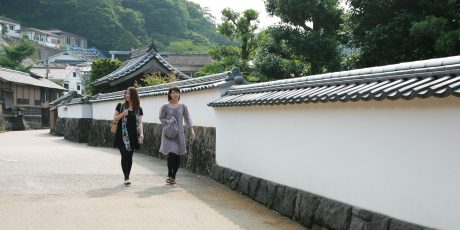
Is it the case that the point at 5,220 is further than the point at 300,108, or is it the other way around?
the point at 300,108

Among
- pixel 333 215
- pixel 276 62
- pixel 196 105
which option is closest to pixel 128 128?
pixel 196 105

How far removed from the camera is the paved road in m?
6.19

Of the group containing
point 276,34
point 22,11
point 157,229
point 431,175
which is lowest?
point 157,229

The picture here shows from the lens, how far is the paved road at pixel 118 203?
20.3 feet

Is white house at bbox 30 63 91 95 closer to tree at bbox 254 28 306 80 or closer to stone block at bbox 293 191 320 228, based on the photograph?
tree at bbox 254 28 306 80

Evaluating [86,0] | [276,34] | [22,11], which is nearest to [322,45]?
[276,34]

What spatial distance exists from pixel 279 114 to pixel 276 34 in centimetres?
1304

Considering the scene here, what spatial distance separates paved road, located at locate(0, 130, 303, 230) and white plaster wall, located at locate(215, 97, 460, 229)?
83 cm

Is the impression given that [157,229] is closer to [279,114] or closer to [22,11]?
[279,114]

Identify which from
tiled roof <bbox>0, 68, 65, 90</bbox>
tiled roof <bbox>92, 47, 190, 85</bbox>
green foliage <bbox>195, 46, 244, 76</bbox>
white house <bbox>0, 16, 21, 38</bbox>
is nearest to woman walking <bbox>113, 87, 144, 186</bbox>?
green foliage <bbox>195, 46, 244, 76</bbox>

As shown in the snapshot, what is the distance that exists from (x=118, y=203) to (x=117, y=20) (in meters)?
88.5

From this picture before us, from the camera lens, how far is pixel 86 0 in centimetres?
8806

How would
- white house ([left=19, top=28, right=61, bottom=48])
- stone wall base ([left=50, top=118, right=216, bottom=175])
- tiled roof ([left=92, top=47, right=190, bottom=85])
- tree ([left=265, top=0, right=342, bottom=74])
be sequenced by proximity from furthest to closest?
1. white house ([left=19, top=28, right=61, bottom=48])
2. tiled roof ([left=92, top=47, right=190, bottom=85])
3. tree ([left=265, top=0, right=342, bottom=74])
4. stone wall base ([left=50, top=118, right=216, bottom=175])

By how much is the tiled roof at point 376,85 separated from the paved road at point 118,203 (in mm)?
1727
